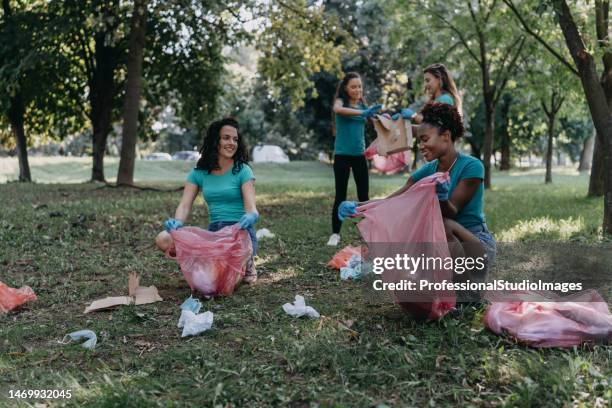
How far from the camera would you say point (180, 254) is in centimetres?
502

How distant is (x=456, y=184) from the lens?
4289mm

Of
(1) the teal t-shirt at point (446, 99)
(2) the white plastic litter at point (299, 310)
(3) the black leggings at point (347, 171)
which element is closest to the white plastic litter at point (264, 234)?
(3) the black leggings at point (347, 171)

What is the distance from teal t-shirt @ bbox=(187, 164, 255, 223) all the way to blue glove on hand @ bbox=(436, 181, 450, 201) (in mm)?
2029

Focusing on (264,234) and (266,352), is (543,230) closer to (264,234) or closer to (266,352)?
(264,234)

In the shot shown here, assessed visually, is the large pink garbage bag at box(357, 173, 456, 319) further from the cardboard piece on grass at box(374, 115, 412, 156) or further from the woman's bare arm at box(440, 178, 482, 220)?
the cardboard piece on grass at box(374, 115, 412, 156)

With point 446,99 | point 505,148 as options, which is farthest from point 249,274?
point 505,148

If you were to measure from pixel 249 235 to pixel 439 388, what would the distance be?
98.4 inches

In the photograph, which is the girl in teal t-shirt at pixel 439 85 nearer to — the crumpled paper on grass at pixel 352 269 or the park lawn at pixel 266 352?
the crumpled paper on grass at pixel 352 269

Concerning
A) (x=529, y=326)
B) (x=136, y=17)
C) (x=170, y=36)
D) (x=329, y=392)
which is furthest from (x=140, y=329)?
(x=170, y=36)

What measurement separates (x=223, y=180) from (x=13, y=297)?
1.91 meters

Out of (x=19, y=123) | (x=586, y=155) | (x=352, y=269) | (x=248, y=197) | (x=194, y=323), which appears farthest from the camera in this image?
(x=586, y=155)

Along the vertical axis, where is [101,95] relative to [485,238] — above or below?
above

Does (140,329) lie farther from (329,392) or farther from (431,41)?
(431,41)

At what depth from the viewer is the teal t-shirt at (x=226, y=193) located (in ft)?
18.2
